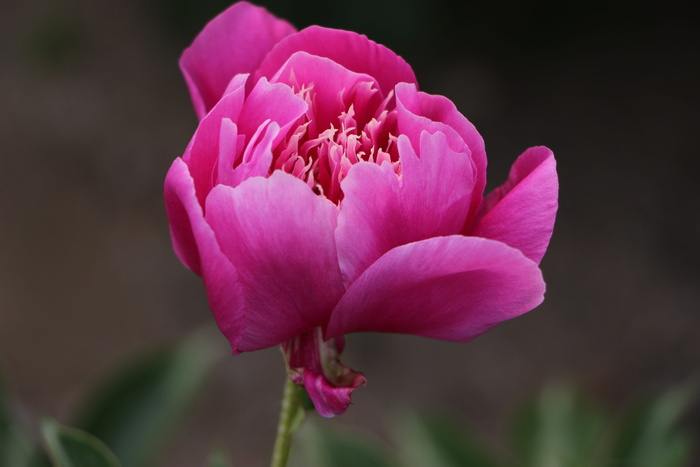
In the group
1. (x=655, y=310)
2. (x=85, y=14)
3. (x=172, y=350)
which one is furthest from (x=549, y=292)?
(x=85, y=14)

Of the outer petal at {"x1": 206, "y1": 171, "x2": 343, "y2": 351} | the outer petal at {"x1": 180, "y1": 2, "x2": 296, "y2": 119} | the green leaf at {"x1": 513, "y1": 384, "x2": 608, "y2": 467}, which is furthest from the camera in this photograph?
the green leaf at {"x1": 513, "y1": 384, "x2": 608, "y2": 467}

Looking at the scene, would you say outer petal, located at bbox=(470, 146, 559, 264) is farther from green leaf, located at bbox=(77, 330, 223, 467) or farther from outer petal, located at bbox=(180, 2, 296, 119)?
green leaf, located at bbox=(77, 330, 223, 467)

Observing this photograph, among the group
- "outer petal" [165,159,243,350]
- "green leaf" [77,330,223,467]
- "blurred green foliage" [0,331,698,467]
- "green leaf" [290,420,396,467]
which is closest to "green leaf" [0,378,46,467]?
"blurred green foliage" [0,331,698,467]

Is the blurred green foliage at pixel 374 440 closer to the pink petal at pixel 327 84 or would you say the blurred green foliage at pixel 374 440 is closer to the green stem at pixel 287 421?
the green stem at pixel 287 421

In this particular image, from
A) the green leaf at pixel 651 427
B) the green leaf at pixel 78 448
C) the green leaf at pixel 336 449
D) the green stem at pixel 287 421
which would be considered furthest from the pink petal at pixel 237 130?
the green leaf at pixel 651 427

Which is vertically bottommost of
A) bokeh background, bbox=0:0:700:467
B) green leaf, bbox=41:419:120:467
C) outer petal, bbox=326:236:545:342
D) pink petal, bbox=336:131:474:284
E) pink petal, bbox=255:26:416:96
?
bokeh background, bbox=0:0:700:467

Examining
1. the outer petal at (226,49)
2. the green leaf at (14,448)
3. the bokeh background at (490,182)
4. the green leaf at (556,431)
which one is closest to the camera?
the outer petal at (226,49)

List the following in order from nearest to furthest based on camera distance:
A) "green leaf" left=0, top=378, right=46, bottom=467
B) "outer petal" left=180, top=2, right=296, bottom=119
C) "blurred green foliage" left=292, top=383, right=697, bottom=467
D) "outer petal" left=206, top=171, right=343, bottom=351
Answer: "outer petal" left=206, top=171, right=343, bottom=351 < "outer petal" left=180, top=2, right=296, bottom=119 < "green leaf" left=0, top=378, right=46, bottom=467 < "blurred green foliage" left=292, top=383, right=697, bottom=467
